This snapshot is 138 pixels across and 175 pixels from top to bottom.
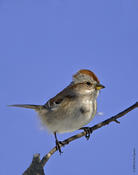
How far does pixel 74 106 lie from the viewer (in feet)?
11.2

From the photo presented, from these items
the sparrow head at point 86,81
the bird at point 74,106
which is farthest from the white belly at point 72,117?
the sparrow head at point 86,81

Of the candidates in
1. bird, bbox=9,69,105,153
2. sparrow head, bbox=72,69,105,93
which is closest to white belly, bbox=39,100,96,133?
bird, bbox=9,69,105,153

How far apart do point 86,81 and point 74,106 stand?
1.27 ft

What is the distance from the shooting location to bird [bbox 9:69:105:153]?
338 cm

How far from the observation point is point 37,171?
7.02 feet

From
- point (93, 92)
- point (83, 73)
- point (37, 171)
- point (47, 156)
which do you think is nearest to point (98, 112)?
point (93, 92)

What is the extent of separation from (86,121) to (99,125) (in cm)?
49

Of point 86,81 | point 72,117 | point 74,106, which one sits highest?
point 86,81

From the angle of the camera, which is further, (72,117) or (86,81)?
(86,81)

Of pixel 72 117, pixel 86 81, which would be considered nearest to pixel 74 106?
pixel 72 117

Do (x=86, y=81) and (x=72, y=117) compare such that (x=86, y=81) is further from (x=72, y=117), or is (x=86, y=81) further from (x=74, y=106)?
(x=72, y=117)

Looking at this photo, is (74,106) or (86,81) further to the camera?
(86,81)

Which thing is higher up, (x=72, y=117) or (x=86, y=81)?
(x=86, y=81)

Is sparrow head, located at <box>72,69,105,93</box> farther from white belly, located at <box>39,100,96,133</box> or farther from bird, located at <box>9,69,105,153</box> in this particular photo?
white belly, located at <box>39,100,96,133</box>
